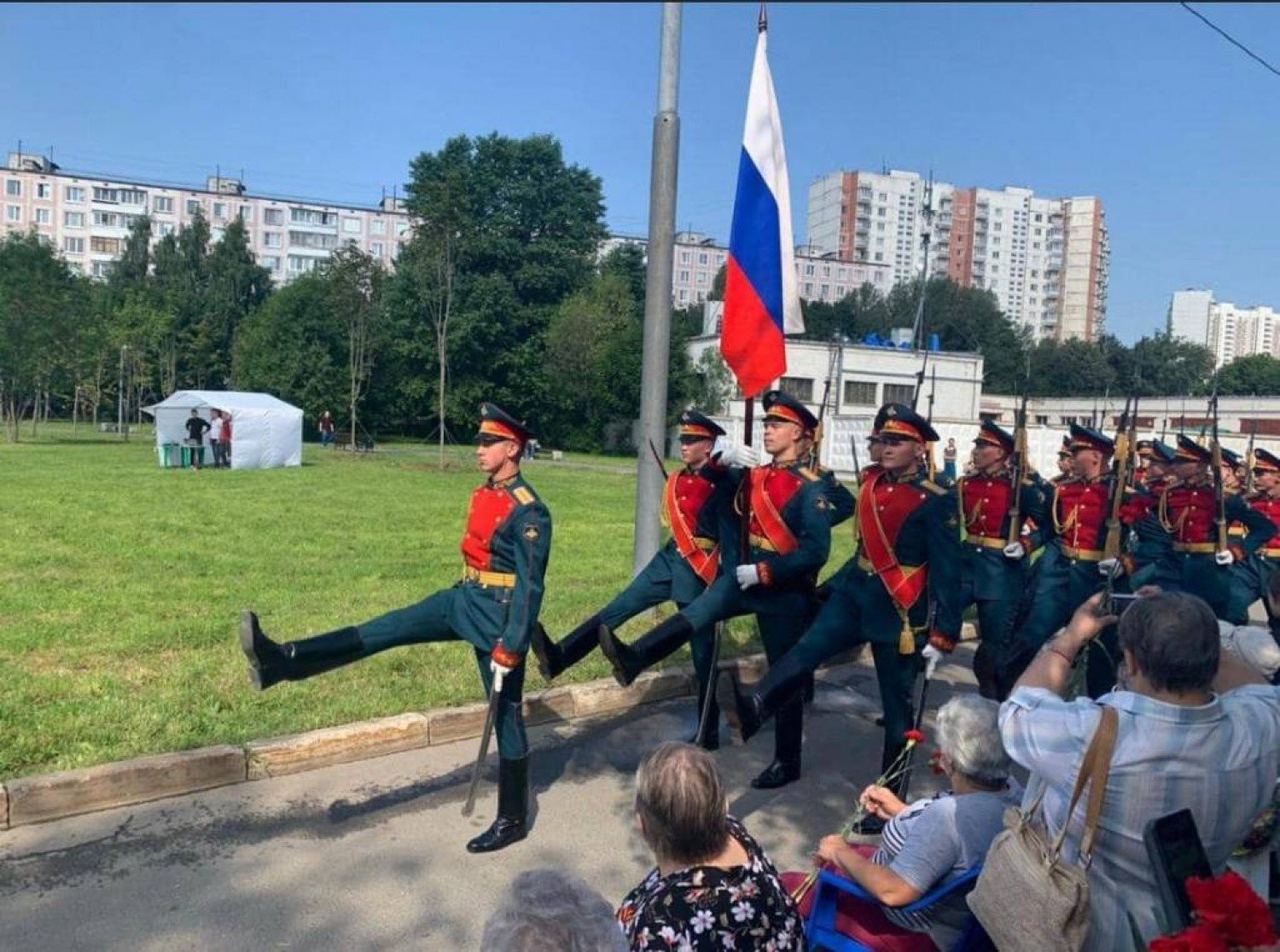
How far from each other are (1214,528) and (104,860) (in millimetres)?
8081

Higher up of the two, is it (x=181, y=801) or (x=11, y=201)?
(x=11, y=201)

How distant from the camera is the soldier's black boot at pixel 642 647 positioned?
220 inches

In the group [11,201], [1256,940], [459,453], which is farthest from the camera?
[11,201]

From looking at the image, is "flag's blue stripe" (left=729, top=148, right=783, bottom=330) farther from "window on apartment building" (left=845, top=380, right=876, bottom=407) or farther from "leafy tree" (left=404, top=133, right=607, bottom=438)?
"window on apartment building" (left=845, top=380, right=876, bottom=407)

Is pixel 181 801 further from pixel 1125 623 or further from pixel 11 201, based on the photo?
pixel 11 201

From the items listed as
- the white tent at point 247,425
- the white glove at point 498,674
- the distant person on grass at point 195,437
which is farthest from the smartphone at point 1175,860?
the white tent at point 247,425

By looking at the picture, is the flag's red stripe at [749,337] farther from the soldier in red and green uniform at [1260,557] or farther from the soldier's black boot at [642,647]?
the soldier in red and green uniform at [1260,557]

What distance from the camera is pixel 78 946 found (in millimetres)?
3881

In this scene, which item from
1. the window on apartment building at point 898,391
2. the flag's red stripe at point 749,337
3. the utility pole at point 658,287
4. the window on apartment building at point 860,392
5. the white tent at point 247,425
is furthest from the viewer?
the window on apartment building at point 860,392

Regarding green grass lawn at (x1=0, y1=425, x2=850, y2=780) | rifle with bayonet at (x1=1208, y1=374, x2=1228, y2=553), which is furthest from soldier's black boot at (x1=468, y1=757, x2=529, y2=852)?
rifle with bayonet at (x1=1208, y1=374, x2=1228, y2=553)

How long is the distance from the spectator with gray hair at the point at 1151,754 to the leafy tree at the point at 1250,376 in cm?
872

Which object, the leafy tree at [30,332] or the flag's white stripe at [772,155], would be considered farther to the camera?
the leafy tree at [30,332]

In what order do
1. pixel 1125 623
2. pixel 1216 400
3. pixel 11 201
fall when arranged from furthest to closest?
1. pixel 11 201
2. pixel 1216 400
3. pixel 1125 623

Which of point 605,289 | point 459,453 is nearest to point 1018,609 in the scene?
point 459,453
